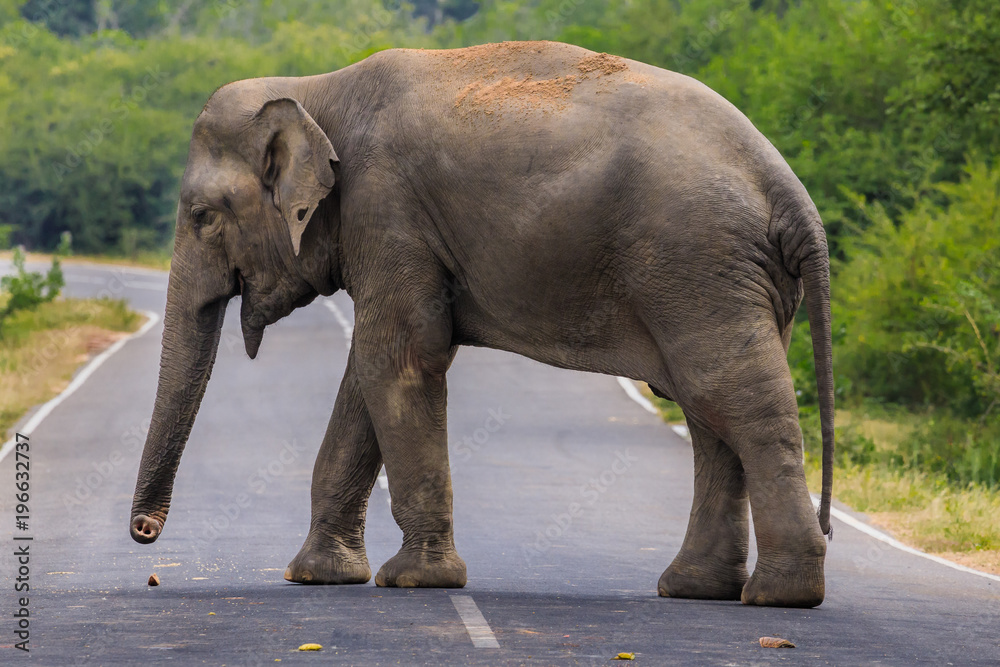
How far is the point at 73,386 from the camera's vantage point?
26516 millimetres

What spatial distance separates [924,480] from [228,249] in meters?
10.6

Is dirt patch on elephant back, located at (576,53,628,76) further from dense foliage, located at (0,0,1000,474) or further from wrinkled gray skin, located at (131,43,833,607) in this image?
dense foliage, located at (0,0,1000,474)

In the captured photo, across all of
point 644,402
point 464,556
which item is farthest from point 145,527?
point 644,402

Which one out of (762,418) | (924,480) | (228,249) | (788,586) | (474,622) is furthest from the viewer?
(924,480)

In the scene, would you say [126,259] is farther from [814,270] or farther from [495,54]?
[814,270]

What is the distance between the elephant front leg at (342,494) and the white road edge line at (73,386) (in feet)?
34.4

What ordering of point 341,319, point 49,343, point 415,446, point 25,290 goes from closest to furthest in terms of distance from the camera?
1. point 415,446
2. point 49,343
3. point 25,290
4. point 341,319

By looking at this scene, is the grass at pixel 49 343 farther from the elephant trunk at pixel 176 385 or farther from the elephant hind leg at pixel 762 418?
the elephant hind leg at pixel 762 418

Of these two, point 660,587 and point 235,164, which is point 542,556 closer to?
point 660,587

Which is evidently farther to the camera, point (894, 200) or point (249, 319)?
point (894, 200)

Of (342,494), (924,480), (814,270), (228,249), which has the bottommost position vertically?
(924,480)

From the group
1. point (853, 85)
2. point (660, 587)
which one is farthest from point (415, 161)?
point (853, 85)

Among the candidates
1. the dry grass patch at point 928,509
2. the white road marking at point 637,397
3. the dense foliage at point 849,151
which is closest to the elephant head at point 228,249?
the dry grass patch at point 928,509

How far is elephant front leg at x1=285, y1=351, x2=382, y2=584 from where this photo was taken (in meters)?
9.67
